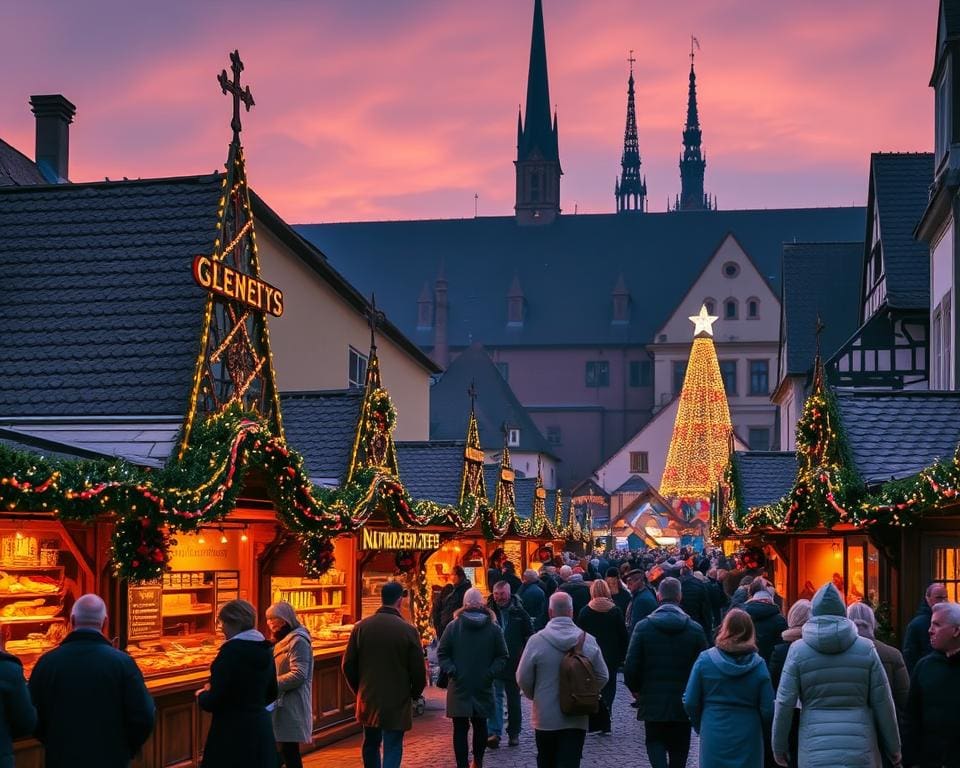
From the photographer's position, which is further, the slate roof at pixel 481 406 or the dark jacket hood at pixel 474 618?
the slate roof at pixel 481 406

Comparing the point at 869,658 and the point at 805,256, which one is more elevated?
the point at 805,256

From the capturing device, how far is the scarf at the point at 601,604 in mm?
15508

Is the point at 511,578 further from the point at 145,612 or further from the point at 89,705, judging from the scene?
the point at 89,705

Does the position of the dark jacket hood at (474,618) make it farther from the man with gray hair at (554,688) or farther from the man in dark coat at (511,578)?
the man in dark coat at (511,578)

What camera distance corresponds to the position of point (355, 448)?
58.9 feet

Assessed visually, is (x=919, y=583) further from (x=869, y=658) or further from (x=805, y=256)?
(x=805, y=256)

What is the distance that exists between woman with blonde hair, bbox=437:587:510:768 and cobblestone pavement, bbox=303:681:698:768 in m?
1.03

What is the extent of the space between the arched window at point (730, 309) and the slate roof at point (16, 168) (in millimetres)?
59226

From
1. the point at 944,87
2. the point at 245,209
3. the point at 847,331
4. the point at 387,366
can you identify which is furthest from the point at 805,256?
the point at 245,209

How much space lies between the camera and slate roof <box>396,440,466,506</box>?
26391 mm

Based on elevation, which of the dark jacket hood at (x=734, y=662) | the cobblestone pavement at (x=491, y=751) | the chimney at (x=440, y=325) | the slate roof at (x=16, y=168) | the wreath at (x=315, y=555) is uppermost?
the chimney at (x=440, y=325)

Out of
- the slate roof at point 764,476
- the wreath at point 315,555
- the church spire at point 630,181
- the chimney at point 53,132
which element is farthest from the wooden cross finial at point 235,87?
the church spire at point 630,181

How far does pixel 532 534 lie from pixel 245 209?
19863mm

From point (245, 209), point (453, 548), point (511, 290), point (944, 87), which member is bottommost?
point (453, 548)
